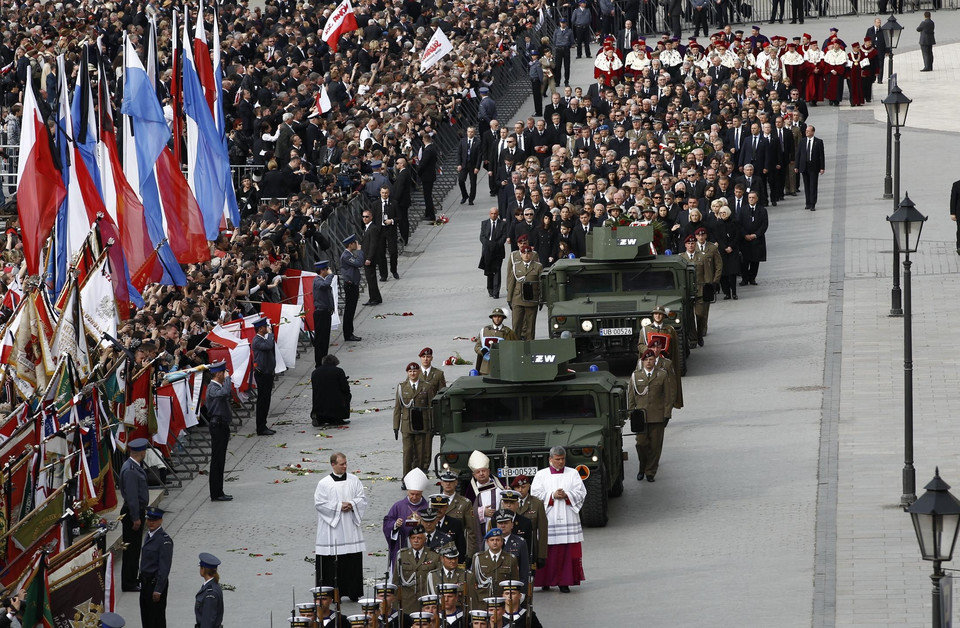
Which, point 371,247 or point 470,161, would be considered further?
point 470,161

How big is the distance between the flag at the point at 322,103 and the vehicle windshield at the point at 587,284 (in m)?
12.0

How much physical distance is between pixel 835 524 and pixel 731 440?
385 centimetres

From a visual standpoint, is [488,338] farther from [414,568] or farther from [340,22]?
[340,22]

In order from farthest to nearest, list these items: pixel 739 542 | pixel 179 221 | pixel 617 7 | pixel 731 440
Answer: pixel 617 7
pixel 179 221
pixel 731 440
pixel 739 542

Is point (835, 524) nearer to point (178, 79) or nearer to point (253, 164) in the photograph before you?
point (178, 79)

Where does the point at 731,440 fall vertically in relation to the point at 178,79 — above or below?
below

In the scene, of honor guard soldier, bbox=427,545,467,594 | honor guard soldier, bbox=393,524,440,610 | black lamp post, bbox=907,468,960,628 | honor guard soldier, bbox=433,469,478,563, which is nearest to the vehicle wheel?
honor guard soldier, bbox=433,469,478,563

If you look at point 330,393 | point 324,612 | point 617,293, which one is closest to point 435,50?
point 617,293

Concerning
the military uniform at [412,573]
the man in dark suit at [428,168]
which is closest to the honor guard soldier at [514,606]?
the military uniform at [412,573]

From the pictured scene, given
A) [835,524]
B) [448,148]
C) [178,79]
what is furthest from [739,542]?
[448,148]

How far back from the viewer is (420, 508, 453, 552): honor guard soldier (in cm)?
1814

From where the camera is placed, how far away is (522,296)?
29.4 m

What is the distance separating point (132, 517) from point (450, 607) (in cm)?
488

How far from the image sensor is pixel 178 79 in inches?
1217
